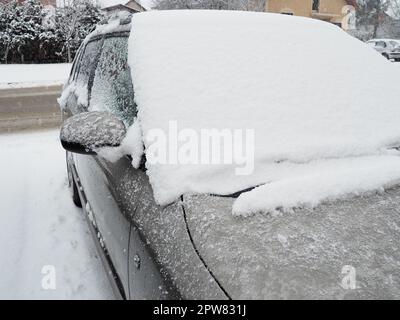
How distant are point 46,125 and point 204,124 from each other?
249 inches

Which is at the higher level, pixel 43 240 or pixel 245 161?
pixel 245 161

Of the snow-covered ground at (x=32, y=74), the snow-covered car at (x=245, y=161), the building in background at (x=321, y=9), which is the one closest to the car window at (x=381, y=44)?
the building in background at (x=321, y=9)

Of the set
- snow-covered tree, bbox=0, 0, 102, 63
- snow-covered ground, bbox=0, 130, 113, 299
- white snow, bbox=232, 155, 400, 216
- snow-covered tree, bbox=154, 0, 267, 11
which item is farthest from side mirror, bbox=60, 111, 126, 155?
snow-covered tree, bbox=154, 0, 267, 11

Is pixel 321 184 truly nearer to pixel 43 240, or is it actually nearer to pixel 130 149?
pixel 130 149

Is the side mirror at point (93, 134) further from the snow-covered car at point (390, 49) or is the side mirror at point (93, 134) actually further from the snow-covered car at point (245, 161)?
the snow-covered car at point (390, 49)

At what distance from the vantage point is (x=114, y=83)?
7.32 ft

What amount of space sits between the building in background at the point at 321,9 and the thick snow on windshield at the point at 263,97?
2811 cm

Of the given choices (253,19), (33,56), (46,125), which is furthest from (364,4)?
(253,19)

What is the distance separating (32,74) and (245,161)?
611 inches

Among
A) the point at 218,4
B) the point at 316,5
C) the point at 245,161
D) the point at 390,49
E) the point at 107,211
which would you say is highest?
the point at 316,5

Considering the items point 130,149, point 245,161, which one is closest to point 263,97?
point 245,161

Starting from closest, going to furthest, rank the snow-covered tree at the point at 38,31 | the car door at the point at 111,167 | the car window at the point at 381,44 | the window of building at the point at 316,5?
the car door at the point at 111,167 → the snow-covered tree at the point at 38,31 → the car window at the point at 381,44 → the window of building at the point at 316,5

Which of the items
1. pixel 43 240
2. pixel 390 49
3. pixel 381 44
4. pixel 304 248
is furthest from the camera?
pixel 381 44

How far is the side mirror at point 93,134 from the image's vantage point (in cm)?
174
